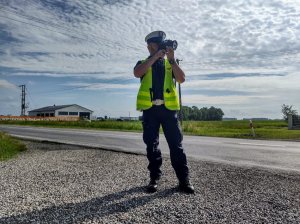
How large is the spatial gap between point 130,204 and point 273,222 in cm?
154

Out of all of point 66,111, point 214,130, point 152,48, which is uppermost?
point 66,111

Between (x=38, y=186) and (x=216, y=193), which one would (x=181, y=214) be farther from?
(x=38, y=186)

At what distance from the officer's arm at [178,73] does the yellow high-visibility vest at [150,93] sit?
78mm

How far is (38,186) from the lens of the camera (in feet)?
15.4

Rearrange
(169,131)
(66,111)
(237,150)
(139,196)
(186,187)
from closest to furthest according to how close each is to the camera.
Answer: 1. (139,196)
2. (186,187)
3. (169,131)
4. (237,150)
5. (66,111)

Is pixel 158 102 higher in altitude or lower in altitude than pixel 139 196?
higher

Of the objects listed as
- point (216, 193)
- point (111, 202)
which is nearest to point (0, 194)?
point (111, 202)

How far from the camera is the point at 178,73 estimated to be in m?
4.30

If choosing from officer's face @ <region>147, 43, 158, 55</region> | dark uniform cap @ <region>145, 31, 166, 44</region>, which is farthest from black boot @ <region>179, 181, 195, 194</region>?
dark uniform cap @ <region>145, 31, 166, 44</region>

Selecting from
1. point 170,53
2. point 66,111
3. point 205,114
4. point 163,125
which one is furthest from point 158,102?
point 205,114

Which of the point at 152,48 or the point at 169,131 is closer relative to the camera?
the point at 169,131

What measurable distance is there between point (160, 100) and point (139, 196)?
127 centimetres

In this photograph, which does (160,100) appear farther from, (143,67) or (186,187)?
(186,187)

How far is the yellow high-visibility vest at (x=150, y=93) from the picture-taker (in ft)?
13.8
